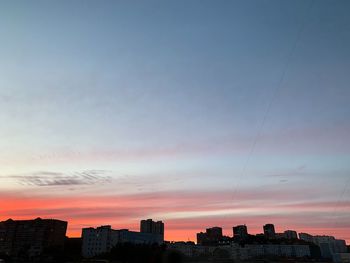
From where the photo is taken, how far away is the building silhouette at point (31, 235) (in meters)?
168

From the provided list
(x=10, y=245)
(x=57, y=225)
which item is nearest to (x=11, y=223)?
(x=10, y=245)

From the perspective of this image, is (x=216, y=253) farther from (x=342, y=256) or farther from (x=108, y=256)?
(x=108, y=256)

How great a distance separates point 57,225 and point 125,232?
3619 centimetres

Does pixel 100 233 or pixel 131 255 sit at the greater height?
pixel 100 233

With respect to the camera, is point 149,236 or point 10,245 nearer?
point 10,245

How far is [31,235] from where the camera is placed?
565 ft

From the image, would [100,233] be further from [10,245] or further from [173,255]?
[173,255]

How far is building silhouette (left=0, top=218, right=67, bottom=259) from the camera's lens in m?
168

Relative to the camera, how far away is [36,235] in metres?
170

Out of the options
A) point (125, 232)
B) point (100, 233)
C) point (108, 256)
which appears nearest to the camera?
point (108, 256)

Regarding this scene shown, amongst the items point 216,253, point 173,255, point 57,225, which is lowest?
point 173,255

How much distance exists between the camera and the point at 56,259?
12475 centimetres

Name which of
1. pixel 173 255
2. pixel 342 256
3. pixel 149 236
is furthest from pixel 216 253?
pixel 173 255

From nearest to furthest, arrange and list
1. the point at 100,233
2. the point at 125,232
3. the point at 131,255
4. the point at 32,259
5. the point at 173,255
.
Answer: the point at 173,255, the point at 131,255, the point at 32,259, the point at 100,233, the point at 125,232
